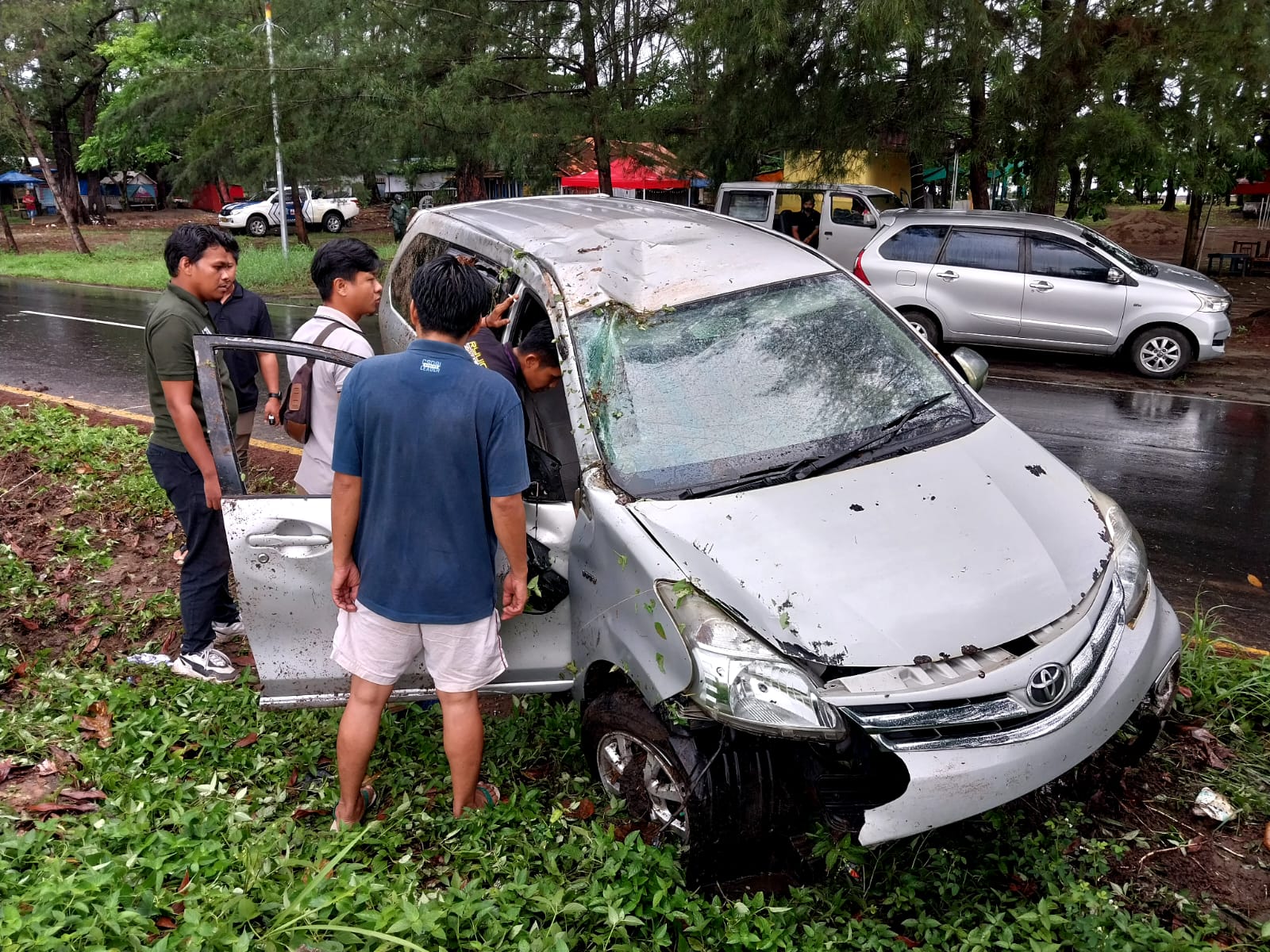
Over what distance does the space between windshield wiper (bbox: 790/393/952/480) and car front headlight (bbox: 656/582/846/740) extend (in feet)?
2.23

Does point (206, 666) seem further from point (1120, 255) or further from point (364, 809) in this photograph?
point (1120, 255)

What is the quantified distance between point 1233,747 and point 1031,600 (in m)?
1.45

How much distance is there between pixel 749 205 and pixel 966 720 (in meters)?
14.1

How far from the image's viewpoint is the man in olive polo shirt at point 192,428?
3.96 metres

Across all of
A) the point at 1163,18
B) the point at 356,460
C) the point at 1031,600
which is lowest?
the point at 1031,600

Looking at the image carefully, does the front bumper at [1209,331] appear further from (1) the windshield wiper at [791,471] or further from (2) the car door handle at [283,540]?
(2) the car door handle at [283,540]

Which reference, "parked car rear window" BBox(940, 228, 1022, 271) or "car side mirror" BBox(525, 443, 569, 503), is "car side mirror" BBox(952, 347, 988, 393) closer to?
"car side mirror" BBox(525, 443, 569, 503)

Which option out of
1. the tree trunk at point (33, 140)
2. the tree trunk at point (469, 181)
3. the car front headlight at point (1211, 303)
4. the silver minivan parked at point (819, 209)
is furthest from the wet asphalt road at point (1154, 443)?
the tree trunk at point (33, 140)

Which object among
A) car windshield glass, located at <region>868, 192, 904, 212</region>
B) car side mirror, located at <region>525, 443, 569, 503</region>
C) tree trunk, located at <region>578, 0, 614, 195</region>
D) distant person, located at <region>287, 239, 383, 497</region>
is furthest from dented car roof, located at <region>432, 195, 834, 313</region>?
car windshield glass, located at <region>868, 192, 904, 212</region>

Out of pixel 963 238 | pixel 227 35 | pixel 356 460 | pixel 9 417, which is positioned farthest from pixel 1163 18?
pixel 227 35

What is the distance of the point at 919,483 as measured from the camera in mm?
3293

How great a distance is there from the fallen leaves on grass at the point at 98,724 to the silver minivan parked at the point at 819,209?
1282 cm

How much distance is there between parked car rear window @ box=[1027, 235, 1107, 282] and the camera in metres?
10.7

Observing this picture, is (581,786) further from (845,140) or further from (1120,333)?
(845,140)
